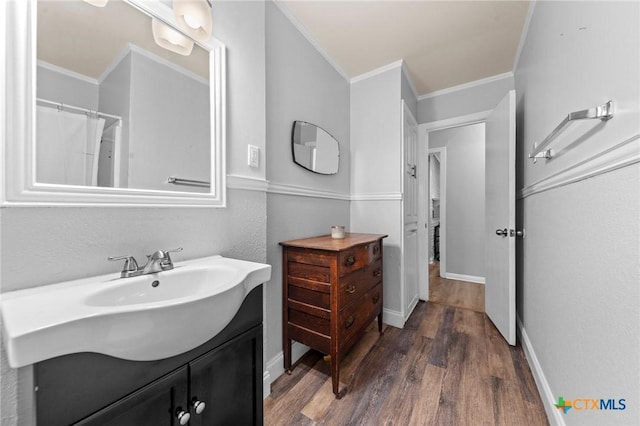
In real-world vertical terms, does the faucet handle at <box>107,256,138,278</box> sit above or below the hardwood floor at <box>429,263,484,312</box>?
above

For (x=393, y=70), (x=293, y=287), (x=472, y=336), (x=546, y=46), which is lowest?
(x=472, y=336)

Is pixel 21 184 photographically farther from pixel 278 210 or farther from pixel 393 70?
pixel 393 70

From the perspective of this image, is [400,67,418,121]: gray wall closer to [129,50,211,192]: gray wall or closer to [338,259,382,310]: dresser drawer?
[338,259,382,310]: dresser drawer

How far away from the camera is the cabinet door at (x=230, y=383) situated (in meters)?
0.72

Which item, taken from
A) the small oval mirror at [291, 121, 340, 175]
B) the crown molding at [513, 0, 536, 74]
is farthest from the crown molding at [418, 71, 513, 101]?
the small oval mirror at [291, 121, 340, 175]

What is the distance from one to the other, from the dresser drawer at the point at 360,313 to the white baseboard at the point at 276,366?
16.8 inches

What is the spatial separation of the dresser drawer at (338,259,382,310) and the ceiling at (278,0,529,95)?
5.51ft

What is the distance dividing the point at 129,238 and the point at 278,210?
0.82 meters

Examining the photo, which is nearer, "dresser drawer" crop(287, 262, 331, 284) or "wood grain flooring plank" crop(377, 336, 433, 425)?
"wood grain flooring plank" crop(377, 336, 433, 425)

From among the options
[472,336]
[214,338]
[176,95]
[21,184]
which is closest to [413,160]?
[472,336]

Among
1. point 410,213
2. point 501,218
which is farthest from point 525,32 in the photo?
point 410,213

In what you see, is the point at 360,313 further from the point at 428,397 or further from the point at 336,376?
the point at 428,397

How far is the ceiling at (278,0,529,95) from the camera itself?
5.13 ft

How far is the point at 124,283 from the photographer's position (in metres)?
0.73
